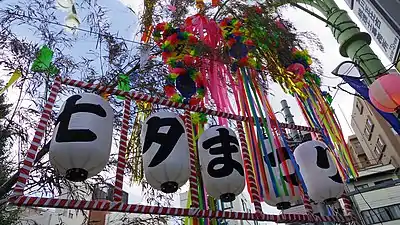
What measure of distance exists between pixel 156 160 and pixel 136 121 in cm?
189

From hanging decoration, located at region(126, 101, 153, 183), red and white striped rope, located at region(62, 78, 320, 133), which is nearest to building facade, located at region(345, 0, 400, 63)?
red and white striped rope, located at region(62, 78, 320, 133)

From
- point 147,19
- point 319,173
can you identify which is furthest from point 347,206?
point 147,19

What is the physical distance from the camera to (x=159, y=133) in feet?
9.27

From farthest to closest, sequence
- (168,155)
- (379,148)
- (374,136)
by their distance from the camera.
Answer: (374,136), (379,148), (168,155)

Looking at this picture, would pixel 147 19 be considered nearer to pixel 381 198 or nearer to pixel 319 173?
pixel 319 173

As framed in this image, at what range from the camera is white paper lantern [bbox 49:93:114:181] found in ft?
7.72

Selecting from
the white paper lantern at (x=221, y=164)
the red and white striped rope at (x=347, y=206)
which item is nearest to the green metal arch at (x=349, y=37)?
the red and white striped rope at (x=347, y=206)

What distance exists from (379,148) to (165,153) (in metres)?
24.6

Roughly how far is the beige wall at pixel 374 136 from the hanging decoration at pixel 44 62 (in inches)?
739

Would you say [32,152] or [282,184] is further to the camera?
[282,184]

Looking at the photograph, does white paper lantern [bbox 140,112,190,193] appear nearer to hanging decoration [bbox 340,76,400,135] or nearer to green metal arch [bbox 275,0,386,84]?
hanging decoration [bbox 340,76,400,135]

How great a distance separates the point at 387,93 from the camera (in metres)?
3.68

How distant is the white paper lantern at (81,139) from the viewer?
2352 mm

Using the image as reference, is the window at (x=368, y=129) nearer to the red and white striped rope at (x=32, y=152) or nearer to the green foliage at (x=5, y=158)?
the green foliage at (x=5, y=158)
